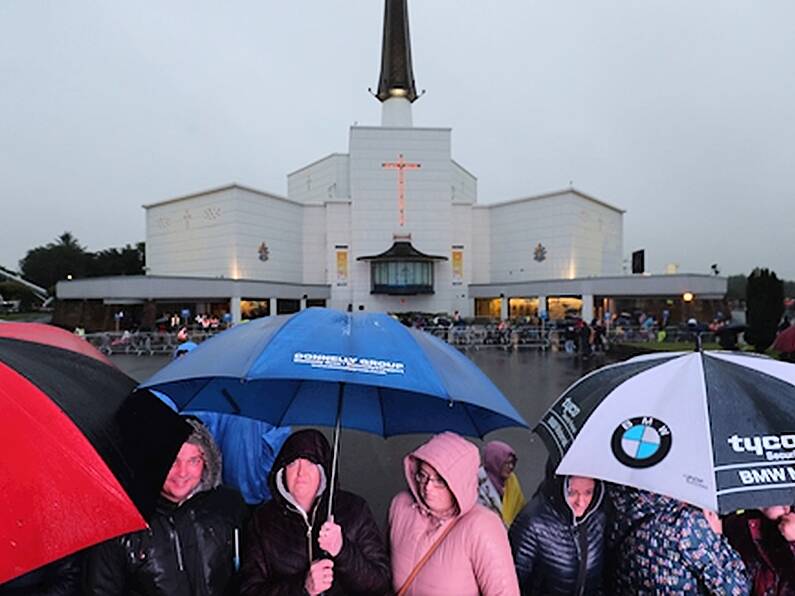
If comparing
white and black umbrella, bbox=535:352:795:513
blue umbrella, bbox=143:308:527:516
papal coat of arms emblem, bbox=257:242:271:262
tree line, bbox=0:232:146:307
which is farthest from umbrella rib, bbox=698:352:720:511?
tree line, bbox=0:232:146:307

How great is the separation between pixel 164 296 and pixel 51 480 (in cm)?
3583

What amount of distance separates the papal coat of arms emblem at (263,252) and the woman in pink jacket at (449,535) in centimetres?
4038

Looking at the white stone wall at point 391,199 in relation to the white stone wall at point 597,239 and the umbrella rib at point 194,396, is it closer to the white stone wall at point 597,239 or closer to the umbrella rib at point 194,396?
the white stone wall at point 597,239

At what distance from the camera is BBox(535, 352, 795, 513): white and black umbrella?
1.56 meters

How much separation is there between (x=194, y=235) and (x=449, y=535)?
1773 inches

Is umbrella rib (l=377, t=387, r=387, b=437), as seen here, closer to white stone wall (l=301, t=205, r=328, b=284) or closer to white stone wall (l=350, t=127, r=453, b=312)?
white stone wall (l=350, t=127, r=453, b=312)

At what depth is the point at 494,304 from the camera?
1710 inches

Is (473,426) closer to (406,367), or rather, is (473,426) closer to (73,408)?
(406,367)

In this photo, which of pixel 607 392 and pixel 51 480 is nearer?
pixel 51 480

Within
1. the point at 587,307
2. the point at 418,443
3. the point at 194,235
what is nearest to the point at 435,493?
the point at 418,443

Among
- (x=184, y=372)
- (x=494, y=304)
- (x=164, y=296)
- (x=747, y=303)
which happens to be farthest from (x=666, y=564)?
(x=494, y=304)

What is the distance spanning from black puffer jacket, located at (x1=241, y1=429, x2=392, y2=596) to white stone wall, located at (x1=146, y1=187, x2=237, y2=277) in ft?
130

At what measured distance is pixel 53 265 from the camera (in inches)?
2415

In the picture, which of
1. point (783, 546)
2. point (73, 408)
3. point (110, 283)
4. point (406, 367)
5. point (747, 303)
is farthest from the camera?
point (110, 283)
